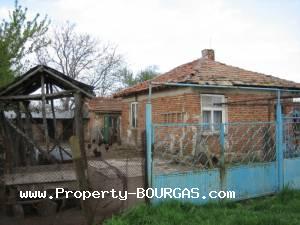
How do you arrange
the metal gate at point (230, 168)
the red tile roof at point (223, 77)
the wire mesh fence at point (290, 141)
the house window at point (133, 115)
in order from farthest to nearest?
the house window at point (133, 115) → the red tile roof at point (223, 77) → the wire mesh fence at point (290, 141) → the metal gate at point (230, 168)

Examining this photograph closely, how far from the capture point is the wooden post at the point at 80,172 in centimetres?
484

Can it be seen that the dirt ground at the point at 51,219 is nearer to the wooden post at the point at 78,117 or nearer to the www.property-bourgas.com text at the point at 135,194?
the www.property-bourgas.com text at the point at 135,194

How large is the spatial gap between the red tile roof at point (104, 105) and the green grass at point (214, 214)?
64.1 feet

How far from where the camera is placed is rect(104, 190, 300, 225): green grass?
5.02 meters

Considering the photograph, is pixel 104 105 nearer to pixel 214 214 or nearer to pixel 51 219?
pixel 51 219

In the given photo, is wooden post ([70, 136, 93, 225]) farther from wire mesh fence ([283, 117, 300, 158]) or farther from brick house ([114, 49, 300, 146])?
brick house ([114, 49, 300, 146])

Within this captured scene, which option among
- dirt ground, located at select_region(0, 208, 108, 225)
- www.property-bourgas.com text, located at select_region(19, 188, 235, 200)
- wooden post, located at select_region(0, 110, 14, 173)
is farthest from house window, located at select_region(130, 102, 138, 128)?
dirt ground, located at select_region(0, 208, 108, 225)

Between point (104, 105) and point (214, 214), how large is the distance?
2048cm

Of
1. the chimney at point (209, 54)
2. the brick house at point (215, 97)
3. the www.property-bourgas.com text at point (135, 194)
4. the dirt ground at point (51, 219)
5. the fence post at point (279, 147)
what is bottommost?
the dirt ground at point (51, 219)

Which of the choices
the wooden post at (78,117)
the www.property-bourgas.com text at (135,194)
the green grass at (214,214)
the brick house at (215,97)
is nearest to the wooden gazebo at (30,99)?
the wooden post at (78,117)

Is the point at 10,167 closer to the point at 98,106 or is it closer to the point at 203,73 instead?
the point at 203,73

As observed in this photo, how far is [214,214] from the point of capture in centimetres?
545

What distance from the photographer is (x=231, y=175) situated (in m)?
6.43

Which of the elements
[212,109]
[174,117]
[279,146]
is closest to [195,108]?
[212,109]
